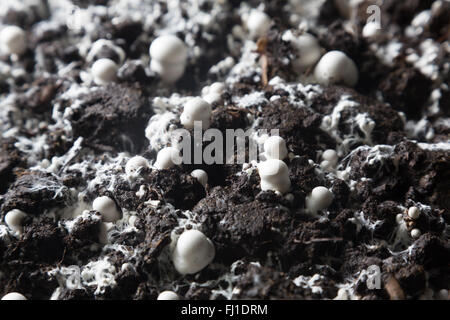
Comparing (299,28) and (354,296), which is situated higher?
(299,28)

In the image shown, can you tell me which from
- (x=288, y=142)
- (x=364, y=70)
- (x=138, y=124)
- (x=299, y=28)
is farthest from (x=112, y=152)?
(x=364, y=70)

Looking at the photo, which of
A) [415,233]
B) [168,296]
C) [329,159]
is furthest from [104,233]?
[415,233]

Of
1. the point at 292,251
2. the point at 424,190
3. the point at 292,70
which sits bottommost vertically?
the point at 292,251

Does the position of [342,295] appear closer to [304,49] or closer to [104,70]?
[304,49]

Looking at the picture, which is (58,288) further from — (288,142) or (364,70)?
(364,70)

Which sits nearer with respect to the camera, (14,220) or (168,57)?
(14,220)

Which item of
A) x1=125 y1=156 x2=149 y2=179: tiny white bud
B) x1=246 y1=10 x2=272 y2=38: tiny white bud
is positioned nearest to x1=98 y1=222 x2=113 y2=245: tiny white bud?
x1=125 y1=156 x2=149 y2=179: tiny white bud
